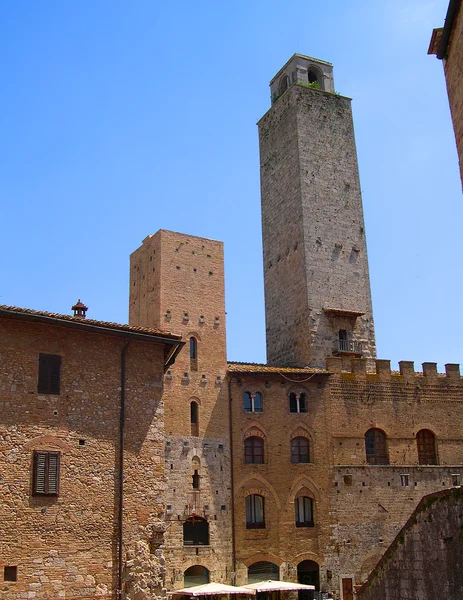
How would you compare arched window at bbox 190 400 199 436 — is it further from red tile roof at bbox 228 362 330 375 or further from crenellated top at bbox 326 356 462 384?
crenellated top at bbox 326 356 462 384

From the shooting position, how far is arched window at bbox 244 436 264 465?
29.9 metres

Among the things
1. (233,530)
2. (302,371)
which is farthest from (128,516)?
(302,371)

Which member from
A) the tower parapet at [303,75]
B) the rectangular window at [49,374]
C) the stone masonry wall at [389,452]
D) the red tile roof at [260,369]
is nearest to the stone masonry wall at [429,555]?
the rectangular window at [49,374]

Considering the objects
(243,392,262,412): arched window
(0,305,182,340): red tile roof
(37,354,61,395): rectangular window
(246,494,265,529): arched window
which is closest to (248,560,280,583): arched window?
(246,494,265,529): arched window

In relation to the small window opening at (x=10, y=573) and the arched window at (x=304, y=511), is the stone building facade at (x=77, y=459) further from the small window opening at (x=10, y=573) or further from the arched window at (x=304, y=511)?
the arched window at (x=304, y=511)

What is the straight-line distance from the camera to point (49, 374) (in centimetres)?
1795

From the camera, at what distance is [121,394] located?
18766mm

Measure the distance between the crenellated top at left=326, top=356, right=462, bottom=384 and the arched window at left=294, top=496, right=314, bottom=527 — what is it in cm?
560

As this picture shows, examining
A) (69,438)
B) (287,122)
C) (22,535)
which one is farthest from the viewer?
(287,122)

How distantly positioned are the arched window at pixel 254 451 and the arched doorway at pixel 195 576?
14.8 feet

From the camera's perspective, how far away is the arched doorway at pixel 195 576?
1082 inches

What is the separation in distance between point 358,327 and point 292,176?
28.1 ft

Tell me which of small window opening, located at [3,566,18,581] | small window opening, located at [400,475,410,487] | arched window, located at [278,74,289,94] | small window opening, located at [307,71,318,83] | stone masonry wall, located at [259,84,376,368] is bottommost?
small window opening, located at [3,566,18,581]

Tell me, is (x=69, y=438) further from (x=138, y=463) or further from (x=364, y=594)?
(x=364, y=594)
